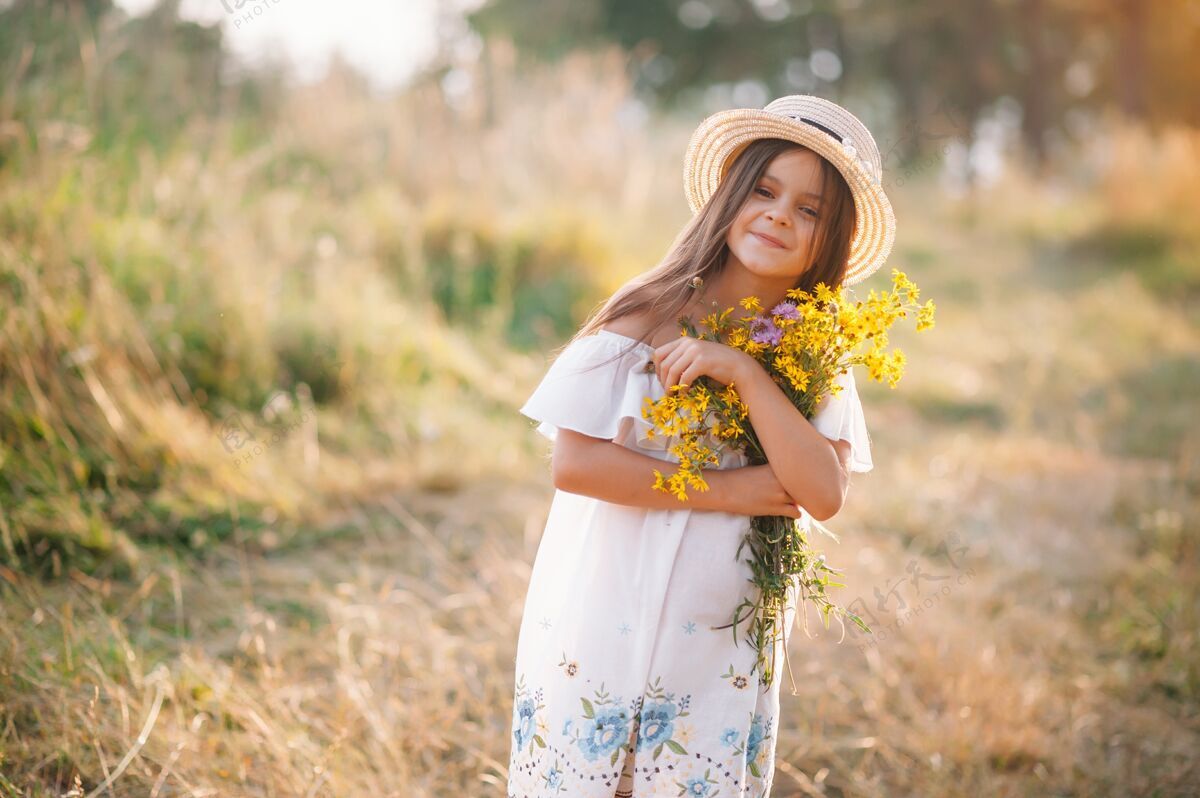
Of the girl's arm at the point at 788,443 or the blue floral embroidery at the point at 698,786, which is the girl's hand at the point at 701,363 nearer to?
the girl's arm at the point at 788,443

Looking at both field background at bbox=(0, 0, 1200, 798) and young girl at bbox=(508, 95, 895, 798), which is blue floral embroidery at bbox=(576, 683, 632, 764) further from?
field background at bbox=(0, 0, 1200, 798)

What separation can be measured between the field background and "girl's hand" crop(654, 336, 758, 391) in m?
1.16

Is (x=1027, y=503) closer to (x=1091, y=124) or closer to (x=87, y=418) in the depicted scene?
(x=87, y=418)

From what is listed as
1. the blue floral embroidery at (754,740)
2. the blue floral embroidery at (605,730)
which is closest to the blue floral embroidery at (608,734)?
the blue floral embroidery at (605,730)

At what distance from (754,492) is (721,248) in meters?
0.50

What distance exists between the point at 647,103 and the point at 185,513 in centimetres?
1703

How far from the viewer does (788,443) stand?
1.71 m


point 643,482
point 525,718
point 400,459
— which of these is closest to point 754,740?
point 525,718

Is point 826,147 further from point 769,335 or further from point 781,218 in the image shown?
point 769,335

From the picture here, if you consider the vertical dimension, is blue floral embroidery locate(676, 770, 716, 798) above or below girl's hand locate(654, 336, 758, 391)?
below

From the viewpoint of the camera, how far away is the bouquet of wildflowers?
5.66 ft

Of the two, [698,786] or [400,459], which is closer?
[698,786]

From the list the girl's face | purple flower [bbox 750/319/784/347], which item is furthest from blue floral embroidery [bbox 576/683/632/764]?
the girl's face

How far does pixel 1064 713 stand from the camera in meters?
2.96
